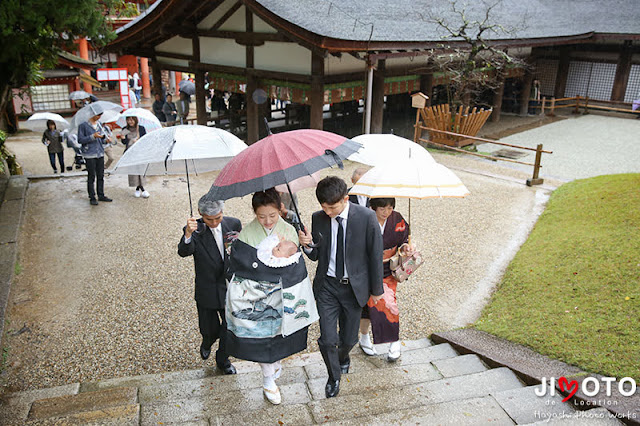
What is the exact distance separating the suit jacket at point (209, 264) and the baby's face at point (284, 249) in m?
0.64

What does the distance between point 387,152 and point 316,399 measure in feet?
6.17

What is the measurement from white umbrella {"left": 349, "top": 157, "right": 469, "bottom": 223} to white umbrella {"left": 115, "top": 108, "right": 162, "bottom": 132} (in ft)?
16.5

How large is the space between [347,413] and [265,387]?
591 mm

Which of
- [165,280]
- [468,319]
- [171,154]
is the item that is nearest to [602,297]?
[468,319]

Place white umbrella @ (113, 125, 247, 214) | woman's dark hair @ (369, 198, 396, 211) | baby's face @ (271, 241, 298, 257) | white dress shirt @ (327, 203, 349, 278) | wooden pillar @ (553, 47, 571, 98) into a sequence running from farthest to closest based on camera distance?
wooden pillar @ (553, 47, 571, 98) → woman's dark hair @ (369, 198, 396, 211) → white umbrella @ (113, 125, 247, 214) → white dress shirt @ (327, 203, 349, 278) → baby's face @ (271, 241, 298, 257)

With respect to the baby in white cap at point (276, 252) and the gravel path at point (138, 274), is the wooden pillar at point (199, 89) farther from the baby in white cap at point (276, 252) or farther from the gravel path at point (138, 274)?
the baby in white cap at point (276, 252)

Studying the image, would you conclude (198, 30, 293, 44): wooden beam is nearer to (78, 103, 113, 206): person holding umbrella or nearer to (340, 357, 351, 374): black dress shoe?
(78, 103, 113, 206): person holding umbrella

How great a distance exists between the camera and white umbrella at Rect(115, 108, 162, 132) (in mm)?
7649

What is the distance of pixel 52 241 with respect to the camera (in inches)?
272

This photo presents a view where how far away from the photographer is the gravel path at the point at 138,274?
14.3ft

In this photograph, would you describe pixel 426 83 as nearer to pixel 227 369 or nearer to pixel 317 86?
pixel 317 86

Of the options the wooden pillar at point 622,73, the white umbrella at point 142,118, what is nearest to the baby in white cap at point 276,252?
the white umbrella at point 142,118

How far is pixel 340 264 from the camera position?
3.20 m

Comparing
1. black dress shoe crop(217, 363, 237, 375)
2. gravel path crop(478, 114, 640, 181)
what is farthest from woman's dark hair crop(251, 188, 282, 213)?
gravel path crop(478, 114, 640, 181)
